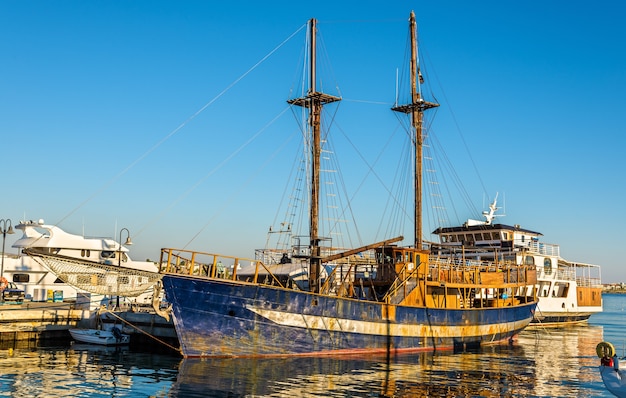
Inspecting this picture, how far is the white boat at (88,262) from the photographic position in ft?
92.2

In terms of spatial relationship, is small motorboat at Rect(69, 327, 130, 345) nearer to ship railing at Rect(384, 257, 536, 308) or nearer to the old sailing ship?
the old sailing ship

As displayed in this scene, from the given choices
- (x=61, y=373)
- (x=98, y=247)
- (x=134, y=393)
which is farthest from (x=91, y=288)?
(x=98, y=247)

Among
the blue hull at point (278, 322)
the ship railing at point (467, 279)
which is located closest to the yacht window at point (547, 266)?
the ship railing at point (467, 279)

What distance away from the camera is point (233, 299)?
28969mm

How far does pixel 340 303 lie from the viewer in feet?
102

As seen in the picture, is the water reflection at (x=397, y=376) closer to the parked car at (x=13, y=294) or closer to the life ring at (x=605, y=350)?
the life ring at (x=605, y=350)

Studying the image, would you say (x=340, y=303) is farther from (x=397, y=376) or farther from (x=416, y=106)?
(x=416, y=106)

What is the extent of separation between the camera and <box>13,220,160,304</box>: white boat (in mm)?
28094

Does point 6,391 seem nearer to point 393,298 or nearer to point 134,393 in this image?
point 134,393

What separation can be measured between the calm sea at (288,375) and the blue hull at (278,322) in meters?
0.88

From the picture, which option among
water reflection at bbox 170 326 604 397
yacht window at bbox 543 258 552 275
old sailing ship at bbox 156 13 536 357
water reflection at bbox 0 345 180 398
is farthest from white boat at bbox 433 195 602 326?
water reflection at bbox 0 345 180 398

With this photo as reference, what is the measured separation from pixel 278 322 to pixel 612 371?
15378mm

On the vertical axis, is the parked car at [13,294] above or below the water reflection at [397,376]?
above

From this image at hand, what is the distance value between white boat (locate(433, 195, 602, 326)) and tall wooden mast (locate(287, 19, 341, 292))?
894 inches
